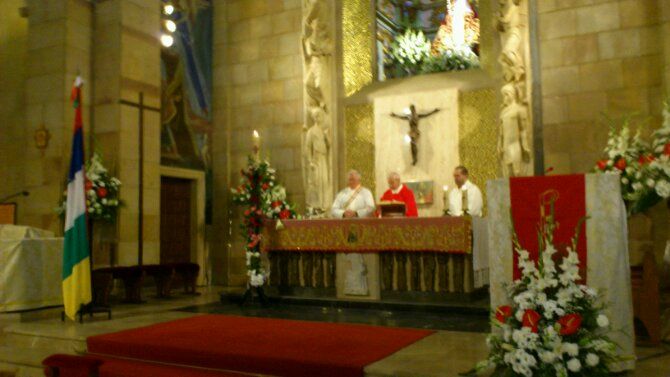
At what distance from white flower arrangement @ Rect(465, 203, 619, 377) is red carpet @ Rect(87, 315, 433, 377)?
1381mm

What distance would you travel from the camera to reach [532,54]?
32.3 ft

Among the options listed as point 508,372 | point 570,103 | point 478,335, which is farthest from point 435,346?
point 570,103

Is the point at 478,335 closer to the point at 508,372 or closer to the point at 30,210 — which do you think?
the point at 508,372

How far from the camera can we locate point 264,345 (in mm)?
5520

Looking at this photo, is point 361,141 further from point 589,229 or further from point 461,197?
point 589,229

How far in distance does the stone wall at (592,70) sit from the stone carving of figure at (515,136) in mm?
568

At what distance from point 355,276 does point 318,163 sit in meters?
3.55

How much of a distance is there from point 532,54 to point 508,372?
7.32 meters

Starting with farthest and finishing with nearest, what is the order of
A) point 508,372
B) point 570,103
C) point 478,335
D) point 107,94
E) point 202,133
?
1. point 202,133
2. point 107,94
3. point 570,103
4. point 478,335
5. point 508,372

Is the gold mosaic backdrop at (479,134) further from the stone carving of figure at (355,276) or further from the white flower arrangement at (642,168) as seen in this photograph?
the stone carving of figure at (355,276)

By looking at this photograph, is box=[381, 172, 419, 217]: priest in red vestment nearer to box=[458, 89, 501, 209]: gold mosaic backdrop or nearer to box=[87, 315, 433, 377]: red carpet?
box=[458, 89, 501, 209]: gold mosaic backdrop

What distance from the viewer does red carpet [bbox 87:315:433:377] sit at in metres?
4.92

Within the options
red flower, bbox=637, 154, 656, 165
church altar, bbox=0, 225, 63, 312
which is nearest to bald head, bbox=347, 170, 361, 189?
red flower, bbox=637, 154, 656, 165

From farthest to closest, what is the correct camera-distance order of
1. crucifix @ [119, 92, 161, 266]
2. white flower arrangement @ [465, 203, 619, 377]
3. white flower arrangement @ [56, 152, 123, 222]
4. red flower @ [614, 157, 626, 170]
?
crucifix @ [119, 92, 161, 266] → white flower arrangement @ [56, 152, 123, 222] → red flower @ [614, 157, 626, 170] → white flower arrangement @ [465, 203, 619, 377]
